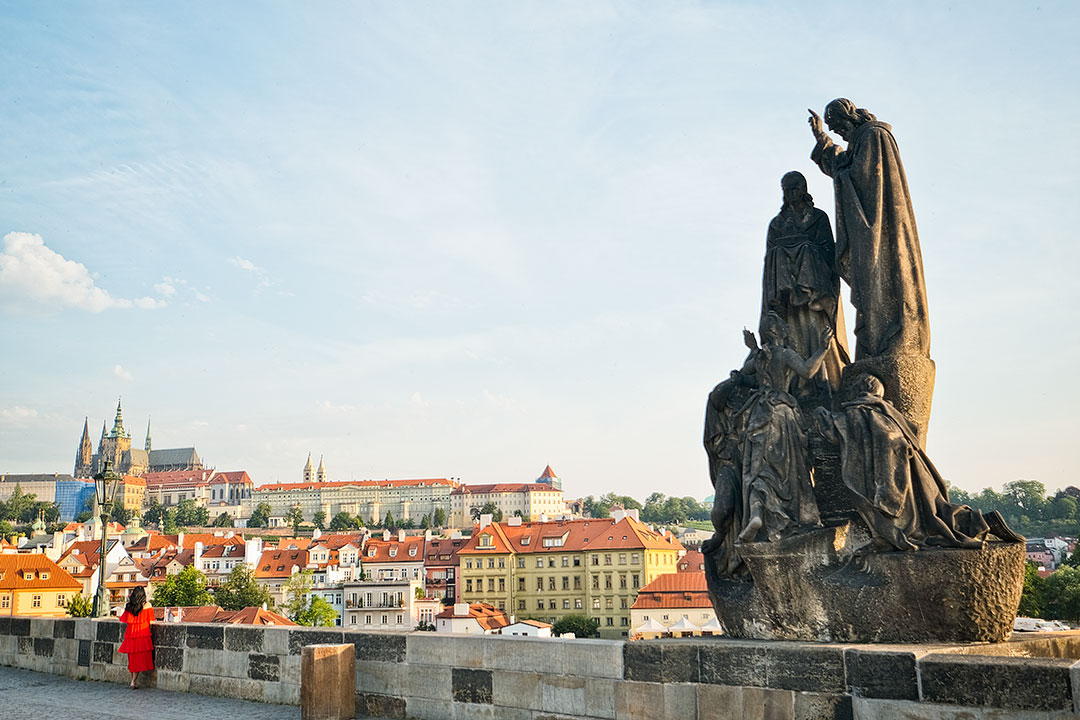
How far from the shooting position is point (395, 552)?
92.8 meters

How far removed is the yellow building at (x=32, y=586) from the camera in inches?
755

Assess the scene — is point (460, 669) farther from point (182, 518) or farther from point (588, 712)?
point (182, 518)

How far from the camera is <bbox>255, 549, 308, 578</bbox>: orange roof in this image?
8644 centimetres

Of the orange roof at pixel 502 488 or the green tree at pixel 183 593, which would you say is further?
the orange roof at pixel 502 488

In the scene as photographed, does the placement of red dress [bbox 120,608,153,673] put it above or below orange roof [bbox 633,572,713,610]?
above

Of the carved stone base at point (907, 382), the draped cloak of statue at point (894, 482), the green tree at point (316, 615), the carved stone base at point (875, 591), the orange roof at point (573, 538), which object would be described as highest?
the carved stone base at point (907, 382)

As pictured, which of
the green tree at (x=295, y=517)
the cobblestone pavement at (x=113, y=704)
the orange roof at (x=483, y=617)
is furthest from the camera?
the green tree at (x=295, y=517)

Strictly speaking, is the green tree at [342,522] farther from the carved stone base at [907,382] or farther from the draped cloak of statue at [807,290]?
the carved stone base at [907,382]

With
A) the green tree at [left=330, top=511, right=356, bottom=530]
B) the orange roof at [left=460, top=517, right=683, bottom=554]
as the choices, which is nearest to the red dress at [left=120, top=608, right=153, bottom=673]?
the orange roof at [left=460, top=517, right=683, bottom=554]

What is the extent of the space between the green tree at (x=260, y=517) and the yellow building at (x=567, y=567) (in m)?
112

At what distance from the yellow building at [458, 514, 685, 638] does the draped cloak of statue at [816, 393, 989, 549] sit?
71424 millimetres

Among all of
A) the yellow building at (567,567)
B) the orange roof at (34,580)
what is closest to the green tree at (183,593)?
the yellow building at (567,567)

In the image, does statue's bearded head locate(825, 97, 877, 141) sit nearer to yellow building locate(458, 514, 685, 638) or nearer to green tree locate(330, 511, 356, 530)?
yellow building locate(458, 514, 685, 638)

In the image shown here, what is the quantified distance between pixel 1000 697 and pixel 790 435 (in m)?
1.87
